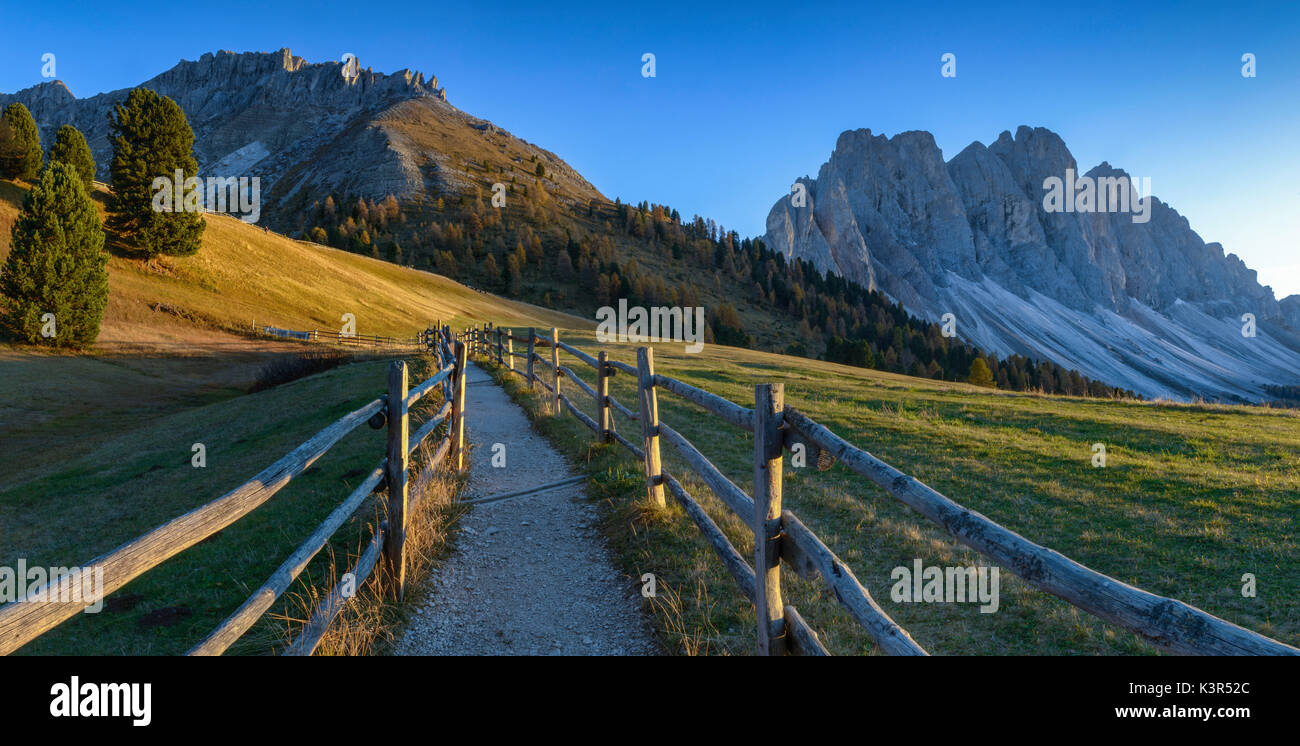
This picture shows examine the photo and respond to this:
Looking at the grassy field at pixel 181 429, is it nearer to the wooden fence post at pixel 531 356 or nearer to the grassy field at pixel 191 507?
the grassy field at pixel 191 507

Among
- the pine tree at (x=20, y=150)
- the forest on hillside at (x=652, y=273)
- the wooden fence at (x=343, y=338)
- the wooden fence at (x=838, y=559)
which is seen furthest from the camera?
the forest on hillside at (x=652, y=273)

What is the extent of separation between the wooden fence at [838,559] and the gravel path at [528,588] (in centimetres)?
104

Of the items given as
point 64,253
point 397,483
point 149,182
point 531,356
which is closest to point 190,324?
point 64,253

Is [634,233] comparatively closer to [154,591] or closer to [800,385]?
[800,385]

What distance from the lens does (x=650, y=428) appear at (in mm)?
7445

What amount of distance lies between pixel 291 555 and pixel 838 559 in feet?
14.1

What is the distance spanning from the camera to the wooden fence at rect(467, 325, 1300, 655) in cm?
179

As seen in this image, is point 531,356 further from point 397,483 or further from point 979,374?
point 979,374

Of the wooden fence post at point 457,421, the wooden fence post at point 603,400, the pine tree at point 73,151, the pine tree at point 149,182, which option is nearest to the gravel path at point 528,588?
the wooden fence post at point 457,421

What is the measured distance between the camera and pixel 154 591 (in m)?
7.23

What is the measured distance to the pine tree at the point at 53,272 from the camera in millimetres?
32562

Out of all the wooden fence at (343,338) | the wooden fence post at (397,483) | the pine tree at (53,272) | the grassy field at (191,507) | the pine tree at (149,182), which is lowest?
the grassy field at (191,507)

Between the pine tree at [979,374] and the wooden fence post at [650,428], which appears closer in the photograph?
the wooden fence post at [650,428]

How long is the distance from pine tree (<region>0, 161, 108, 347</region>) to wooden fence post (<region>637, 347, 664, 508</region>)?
134 ft
